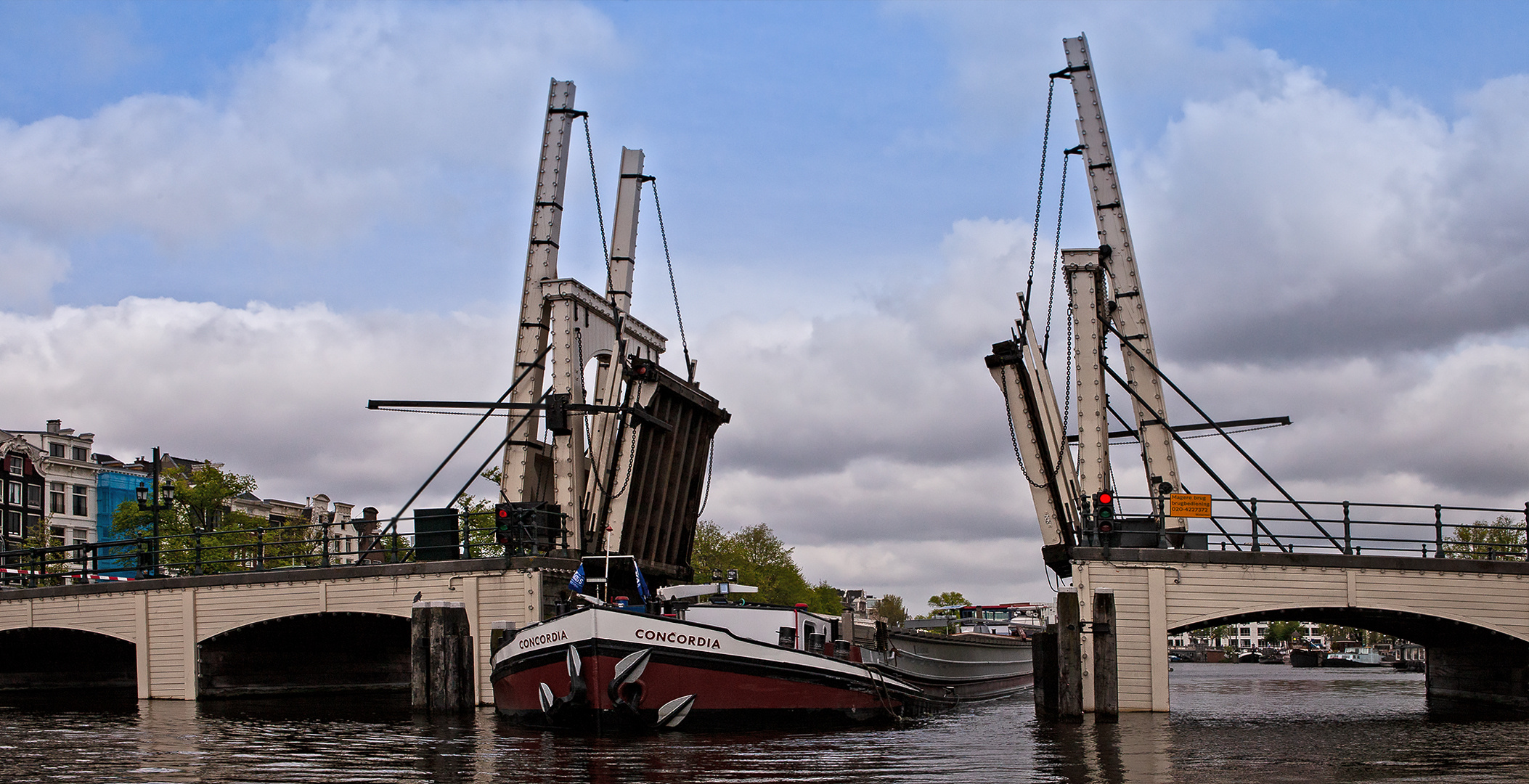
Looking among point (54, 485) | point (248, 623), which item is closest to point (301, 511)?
point (54, 485)

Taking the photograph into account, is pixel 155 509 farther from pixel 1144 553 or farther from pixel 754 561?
pixel 754 561

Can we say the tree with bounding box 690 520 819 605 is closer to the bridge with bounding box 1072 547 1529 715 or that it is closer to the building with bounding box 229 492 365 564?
the building with bounding box 229 492 365 564

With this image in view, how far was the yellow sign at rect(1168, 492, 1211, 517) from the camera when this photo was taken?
85.8 feet

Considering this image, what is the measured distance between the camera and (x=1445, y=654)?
3588 cm

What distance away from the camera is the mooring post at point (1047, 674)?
90.9 feet

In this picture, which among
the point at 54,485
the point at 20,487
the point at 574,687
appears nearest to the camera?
the point at 574,687

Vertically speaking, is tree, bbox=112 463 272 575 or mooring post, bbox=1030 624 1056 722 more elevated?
tree, bbox=112 463 272 575

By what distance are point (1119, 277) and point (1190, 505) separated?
6.34 meters

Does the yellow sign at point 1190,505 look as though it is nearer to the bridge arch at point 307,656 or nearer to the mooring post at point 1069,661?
the mooring post at point 1069,661

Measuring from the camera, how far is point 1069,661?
80.8 ft

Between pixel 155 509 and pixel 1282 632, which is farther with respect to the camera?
pixel 1282 632

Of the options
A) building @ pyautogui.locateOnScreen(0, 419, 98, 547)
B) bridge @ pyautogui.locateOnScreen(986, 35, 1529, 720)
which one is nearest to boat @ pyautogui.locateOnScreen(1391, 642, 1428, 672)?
bridge @ pyautogui.locateOnScreen(986, 35, 1529, 720)

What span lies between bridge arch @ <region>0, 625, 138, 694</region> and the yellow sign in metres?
30.1

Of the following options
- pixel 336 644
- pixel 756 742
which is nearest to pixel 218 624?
pixel 336 644
